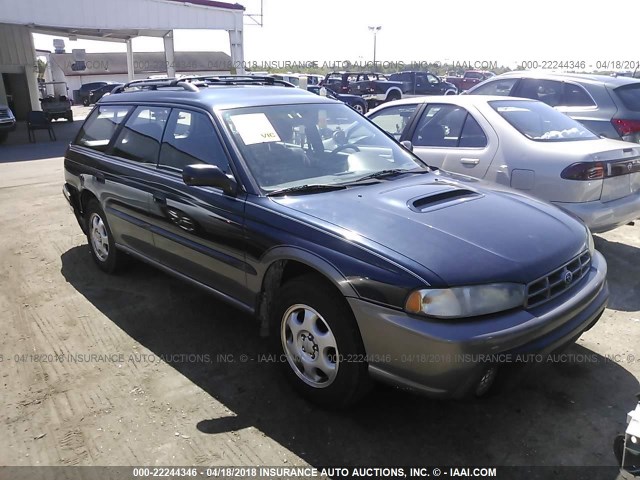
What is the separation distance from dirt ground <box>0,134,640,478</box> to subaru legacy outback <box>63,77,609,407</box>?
339 millimetres

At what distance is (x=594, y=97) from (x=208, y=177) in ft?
20.1

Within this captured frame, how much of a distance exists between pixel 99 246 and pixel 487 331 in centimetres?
400

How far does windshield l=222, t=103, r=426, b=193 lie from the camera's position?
3.31m

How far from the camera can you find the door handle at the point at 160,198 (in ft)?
12.4

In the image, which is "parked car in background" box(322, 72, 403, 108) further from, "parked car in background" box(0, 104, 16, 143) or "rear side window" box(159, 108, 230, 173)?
"rear side window" box(159, 108, 230, 173)

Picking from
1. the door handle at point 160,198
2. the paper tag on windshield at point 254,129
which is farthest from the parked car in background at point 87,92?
the paper tag on windshield at point 254,129

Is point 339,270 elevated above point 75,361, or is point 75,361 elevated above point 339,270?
point 339,270

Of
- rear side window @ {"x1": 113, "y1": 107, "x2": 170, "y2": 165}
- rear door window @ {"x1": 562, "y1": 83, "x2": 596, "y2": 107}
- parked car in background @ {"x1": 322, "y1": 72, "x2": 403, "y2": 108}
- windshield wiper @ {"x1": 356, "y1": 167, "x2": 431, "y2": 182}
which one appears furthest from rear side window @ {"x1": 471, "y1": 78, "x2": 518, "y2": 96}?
parked car in background @ {"x1": 322, "y1": 72, "x2": 403, "y2": 108}

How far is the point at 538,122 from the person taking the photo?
5.11 metres

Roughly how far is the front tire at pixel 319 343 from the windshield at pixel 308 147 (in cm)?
75

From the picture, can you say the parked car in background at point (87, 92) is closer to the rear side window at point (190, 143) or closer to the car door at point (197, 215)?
the rear side window at point (190, 143)

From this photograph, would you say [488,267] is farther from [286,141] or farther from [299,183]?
[286,141]

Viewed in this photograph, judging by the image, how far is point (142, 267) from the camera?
17.1 ft

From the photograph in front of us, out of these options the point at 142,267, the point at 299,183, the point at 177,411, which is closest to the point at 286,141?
the point at 299,183
